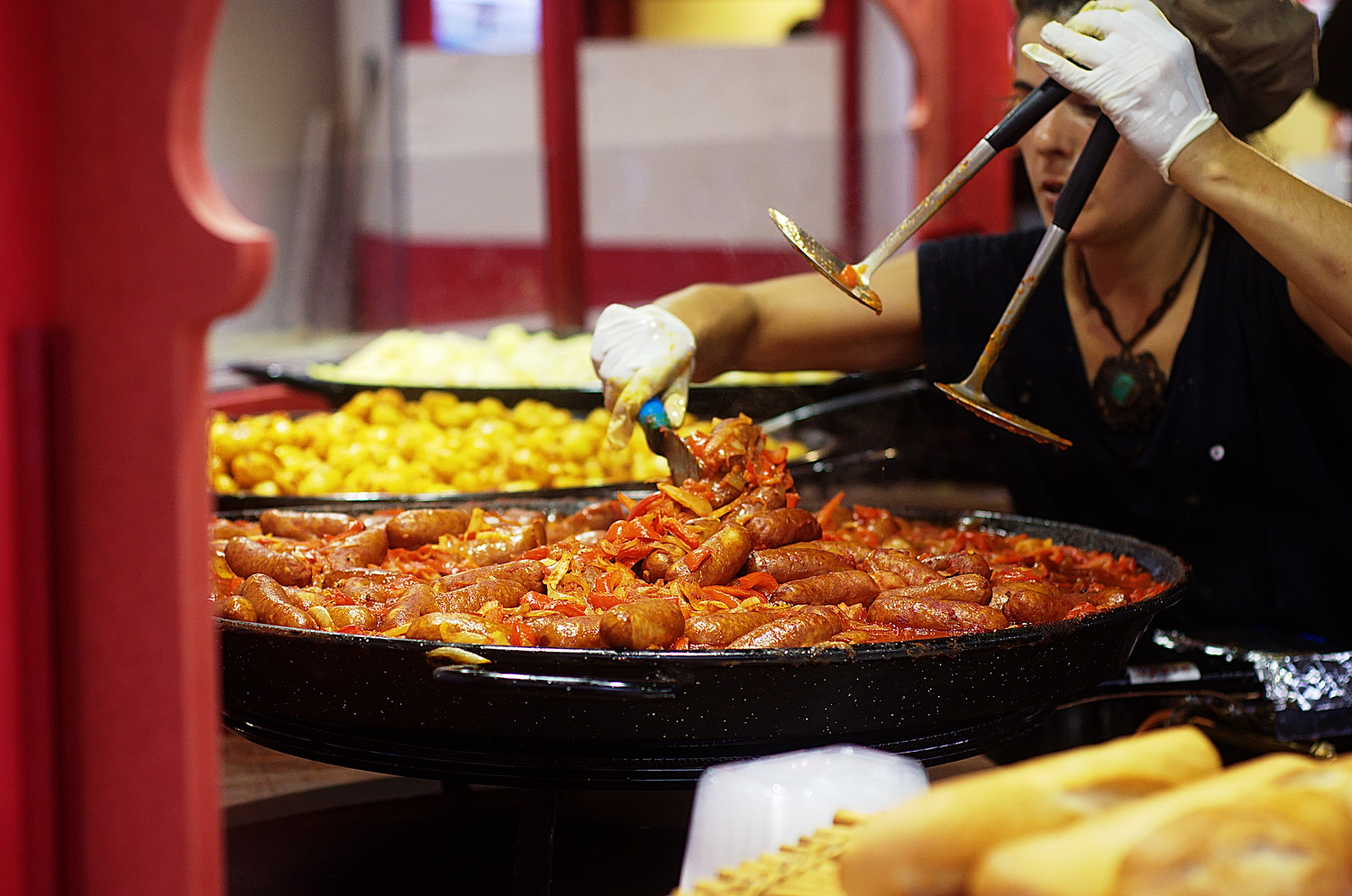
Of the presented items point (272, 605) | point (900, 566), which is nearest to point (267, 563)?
point (272, 605)

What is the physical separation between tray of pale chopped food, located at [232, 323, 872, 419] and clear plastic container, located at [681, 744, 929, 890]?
6.86 ft

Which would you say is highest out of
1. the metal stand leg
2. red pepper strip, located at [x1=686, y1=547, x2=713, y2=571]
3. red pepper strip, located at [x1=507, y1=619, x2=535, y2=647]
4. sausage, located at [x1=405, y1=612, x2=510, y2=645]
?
red pepper strip, located at [x1=686, y1=547, x2=713, y2=571]

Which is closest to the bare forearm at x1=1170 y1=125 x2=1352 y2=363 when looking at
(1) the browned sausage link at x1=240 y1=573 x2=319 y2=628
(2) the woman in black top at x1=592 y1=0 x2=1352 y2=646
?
(2) the woman in black top at x1=592 y1=0 x2=1352 y2=646

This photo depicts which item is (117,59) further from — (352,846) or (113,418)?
(352,846)

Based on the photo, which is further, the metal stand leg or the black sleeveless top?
the black sleeveless top

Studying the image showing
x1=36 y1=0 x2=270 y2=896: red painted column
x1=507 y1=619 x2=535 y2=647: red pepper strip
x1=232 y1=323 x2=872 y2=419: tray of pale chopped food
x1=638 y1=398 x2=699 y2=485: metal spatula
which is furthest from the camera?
x1=232 y1=323 x2=872 y2=419: tray of pale chopped food

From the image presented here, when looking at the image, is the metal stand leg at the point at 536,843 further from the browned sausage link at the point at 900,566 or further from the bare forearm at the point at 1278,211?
the bare forearm at the point at 1278,211

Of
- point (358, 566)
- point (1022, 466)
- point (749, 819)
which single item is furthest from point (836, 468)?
point (749, 819)

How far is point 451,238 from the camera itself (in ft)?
31.9

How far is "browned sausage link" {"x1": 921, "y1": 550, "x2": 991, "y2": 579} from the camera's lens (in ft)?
5.94

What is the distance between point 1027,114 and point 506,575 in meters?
1.13

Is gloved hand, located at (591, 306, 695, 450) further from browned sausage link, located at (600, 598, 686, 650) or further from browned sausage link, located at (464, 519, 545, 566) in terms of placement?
browned sausage link, located at (600, 598, 686, 650)

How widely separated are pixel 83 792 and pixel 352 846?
90 centimetres

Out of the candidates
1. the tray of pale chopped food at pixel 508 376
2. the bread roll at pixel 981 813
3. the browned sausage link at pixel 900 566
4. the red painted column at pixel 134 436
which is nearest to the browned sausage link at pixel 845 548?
the browned sausage link at pixel 900 566
